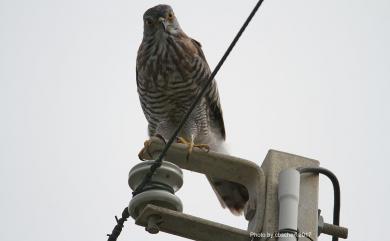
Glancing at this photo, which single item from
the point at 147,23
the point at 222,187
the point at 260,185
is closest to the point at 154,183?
the point at 260,185

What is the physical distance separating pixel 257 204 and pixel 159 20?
160 inches

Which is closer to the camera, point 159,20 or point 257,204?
point 257,204

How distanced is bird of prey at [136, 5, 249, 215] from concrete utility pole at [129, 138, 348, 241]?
3.21 m

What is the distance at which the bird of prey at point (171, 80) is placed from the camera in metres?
7.57

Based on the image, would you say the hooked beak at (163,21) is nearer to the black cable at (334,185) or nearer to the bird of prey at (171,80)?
the bird of prey at (171,80)

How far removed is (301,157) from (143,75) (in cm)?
370

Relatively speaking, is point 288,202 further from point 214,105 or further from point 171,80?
point 214,105

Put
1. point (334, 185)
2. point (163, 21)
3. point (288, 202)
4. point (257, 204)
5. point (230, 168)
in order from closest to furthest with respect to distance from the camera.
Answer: point (288, 202)
point (257, 204)
point (334, 185)
point (230, 168)
point (163, 21)

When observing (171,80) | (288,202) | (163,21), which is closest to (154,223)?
(288,202)

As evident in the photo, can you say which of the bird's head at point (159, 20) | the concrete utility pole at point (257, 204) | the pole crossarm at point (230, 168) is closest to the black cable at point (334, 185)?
the concrete utility pole at point (257, 204)

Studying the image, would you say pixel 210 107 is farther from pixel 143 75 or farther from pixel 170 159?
pixel 170 159

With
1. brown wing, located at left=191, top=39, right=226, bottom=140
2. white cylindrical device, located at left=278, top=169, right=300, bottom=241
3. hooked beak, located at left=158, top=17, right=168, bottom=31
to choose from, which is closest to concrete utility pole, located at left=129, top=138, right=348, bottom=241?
white cylindrical device, located at left=278, top=169, right=300, bottom=241

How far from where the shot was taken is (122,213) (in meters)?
4.15

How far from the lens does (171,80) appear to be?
755 cm
